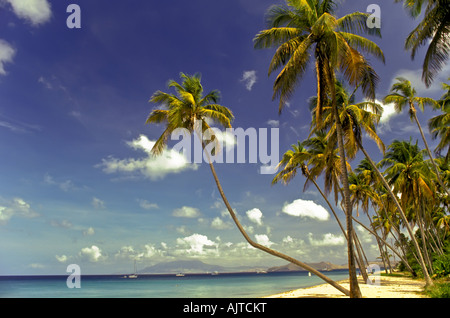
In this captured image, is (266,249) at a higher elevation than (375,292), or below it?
higher

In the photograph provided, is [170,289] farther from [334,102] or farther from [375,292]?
[334,102]

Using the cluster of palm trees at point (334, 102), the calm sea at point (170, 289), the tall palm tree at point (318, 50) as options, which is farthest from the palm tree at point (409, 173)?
the calm sea at point (170, 289)

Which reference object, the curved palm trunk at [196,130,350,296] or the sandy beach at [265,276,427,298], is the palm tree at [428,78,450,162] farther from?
the curved palm trunk at [196,130,350,296]

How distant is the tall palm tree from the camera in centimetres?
1145

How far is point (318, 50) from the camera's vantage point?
12.1 m

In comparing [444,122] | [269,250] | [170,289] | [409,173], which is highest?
[444,122]

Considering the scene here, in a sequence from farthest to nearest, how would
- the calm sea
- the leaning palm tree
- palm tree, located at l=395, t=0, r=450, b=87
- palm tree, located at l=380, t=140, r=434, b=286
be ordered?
1. the calm sea
2. palm tree, located at l=380, t=140, r=434, b=286
3. the leaning palm tree
4. palm tree, located at l=395, t=0, r=450, b=87

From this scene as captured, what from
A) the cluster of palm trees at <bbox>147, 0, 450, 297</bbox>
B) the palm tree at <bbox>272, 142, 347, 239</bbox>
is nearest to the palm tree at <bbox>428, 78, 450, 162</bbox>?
the cluster of palm trees at <bbox>147, 0, 450, 297</bbox>

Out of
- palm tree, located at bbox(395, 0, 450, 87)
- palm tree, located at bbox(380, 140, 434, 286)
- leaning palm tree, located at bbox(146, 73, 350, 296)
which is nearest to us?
palm tree, located at bbox(395, 0, 450, 87)

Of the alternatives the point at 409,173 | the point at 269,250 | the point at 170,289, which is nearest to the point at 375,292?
the point at 269,250

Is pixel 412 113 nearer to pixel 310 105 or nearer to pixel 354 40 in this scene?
pixel 310 105

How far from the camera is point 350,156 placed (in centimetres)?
1591
